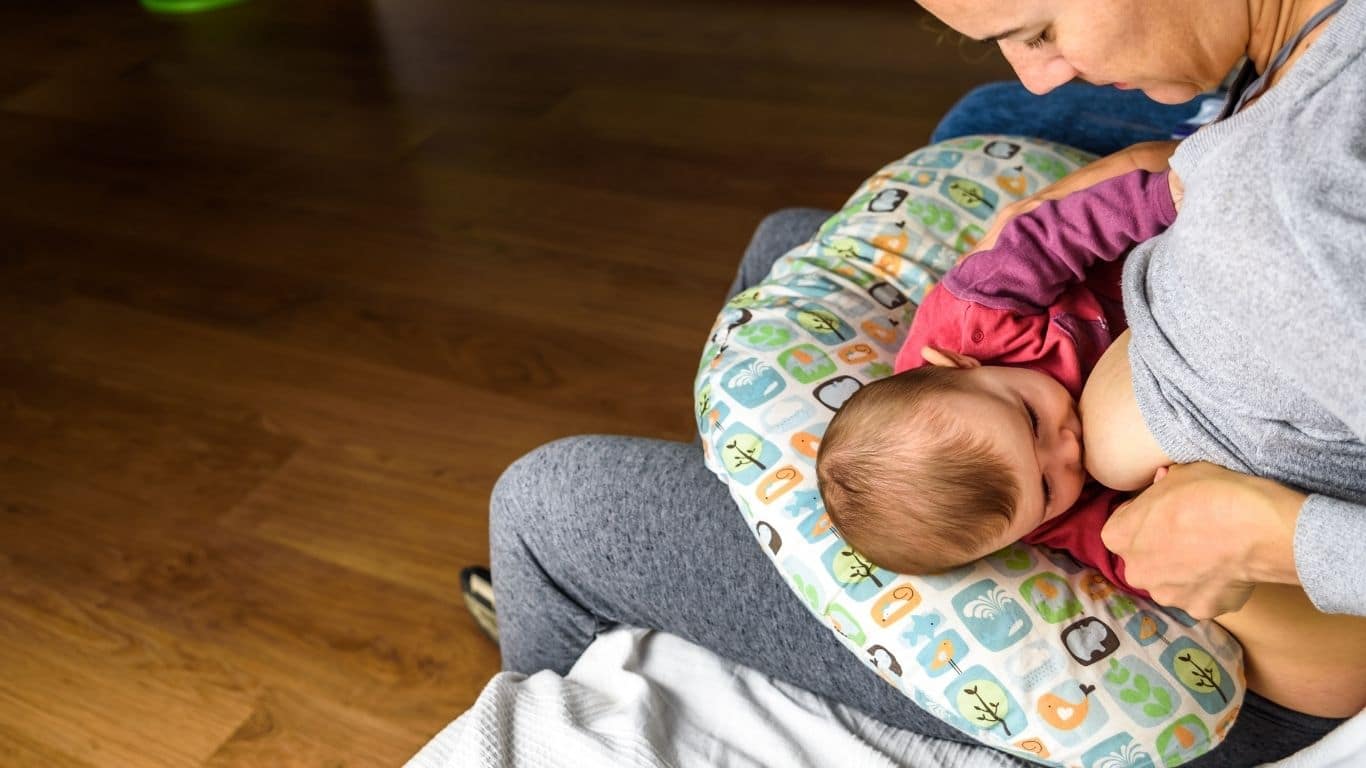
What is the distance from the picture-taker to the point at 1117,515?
1.11 metres

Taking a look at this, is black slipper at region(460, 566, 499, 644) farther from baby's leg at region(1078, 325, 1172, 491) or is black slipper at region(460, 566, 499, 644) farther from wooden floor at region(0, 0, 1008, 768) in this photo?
baby's leg at region(1078, 325, 1172, 491)

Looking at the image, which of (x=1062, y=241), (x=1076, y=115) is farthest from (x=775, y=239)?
(x=1062, y=241)

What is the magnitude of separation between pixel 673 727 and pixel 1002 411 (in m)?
0.42

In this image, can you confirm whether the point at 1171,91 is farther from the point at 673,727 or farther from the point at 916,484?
the point at 673,727

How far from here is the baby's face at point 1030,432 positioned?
1.13 m

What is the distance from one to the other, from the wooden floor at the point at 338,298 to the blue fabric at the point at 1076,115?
1.42 feet

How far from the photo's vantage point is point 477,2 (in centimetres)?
398

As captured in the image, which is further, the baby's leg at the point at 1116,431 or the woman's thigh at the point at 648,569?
the woman's thigh at the point at 648,569

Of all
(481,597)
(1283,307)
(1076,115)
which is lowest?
(481,597)

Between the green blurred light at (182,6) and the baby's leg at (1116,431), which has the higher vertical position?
the baby's leg at (1116,431)

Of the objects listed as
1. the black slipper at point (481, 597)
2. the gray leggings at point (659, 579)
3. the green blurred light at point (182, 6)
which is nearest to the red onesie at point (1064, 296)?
the gray leggings at point (659, 579)

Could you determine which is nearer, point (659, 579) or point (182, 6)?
point (659, 579)

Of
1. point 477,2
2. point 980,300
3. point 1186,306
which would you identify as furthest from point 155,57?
point 1186,306

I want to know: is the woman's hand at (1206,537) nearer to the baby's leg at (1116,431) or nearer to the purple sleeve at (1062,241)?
the baby's leg at (1116,431)
